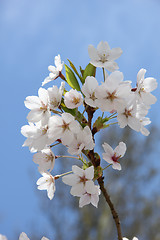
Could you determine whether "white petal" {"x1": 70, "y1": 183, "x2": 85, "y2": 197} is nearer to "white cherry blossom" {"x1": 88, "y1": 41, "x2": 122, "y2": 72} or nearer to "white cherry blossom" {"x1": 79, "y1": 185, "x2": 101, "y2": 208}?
"white cherry blossom" {"x1": 79, "y1": 185, "x2": 101, "y2": 208}

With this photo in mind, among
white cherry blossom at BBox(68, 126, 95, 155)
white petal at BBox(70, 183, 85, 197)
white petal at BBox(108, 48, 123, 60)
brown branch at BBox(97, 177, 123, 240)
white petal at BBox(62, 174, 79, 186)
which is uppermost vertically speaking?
white petal at BBox(108, 48, 123, 60)

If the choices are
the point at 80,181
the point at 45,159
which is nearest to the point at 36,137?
the point at 45,159

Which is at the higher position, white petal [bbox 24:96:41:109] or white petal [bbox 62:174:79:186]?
white petal [bbox 24:96:41:109]

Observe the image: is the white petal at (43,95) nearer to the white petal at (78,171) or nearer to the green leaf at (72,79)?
the green leaf at (72,79)

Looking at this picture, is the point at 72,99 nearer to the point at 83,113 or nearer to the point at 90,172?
the point at 83,113


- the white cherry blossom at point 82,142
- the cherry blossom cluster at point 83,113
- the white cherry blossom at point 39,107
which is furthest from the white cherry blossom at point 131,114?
the white cherry blossom at point 39,107

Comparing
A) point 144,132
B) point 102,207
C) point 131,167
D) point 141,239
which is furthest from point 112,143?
point 144,132

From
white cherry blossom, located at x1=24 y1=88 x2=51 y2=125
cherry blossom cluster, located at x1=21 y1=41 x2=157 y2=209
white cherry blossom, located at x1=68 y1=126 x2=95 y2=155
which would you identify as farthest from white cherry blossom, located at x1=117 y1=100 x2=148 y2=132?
white cherry blossom, located at x1=24 y1=88 x2=51 y2=125
